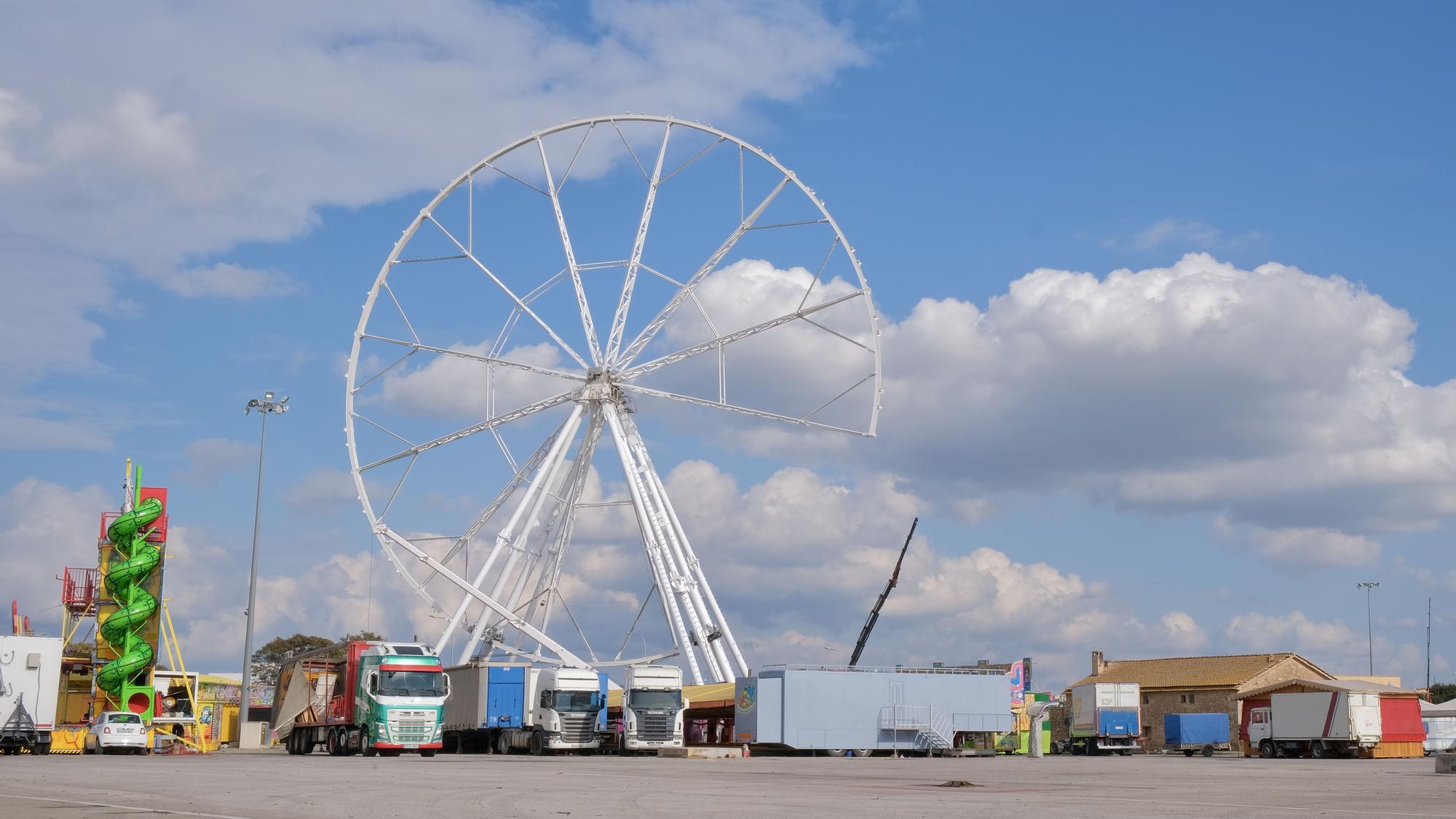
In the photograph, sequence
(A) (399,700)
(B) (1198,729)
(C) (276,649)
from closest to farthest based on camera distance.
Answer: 1. (A) (399,700)
2. (B) (1198,729)
3. (C) (276,649)

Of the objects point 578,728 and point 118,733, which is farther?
point 578,728

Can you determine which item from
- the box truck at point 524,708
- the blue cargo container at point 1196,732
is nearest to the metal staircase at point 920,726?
the box truck at point 524,708

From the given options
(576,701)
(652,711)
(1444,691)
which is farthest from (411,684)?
(1444,691)

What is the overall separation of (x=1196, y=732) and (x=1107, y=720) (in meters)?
6.10

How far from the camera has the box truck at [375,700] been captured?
44.7 metres

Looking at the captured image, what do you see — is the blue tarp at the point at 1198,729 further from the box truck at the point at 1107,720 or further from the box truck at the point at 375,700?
the box truck at the point at 375,700

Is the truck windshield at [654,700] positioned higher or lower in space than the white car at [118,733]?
higher

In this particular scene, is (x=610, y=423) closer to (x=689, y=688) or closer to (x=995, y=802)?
(x=689, y=688)

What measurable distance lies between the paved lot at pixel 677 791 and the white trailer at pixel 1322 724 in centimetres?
2004

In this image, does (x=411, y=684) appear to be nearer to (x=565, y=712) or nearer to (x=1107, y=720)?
(x=565, y=712)

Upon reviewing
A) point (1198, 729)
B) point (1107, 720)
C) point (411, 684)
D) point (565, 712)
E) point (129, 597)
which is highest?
point (129, 597)

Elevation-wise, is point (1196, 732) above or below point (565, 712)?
below

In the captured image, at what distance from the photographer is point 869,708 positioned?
57469 millimetres

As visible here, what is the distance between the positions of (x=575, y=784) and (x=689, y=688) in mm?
37485
